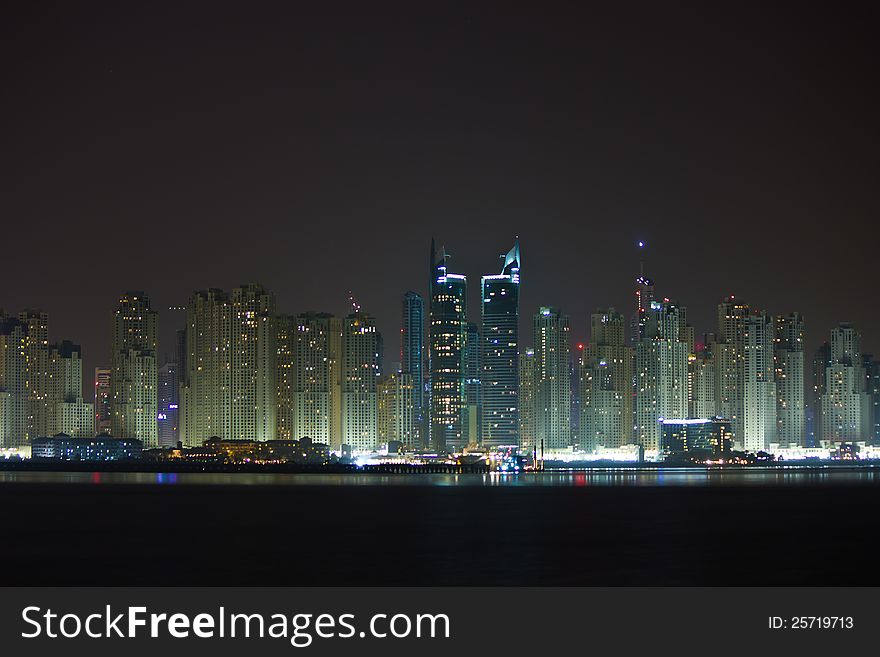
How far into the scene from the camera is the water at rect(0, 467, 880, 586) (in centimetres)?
4834

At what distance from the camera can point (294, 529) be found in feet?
232

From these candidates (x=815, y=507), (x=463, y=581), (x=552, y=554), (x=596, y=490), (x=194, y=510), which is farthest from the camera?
(x=596, y=490)

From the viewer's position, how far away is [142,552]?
189ft

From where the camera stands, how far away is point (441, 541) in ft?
205

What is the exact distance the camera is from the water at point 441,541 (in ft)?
159

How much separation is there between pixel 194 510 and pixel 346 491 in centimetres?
4187
